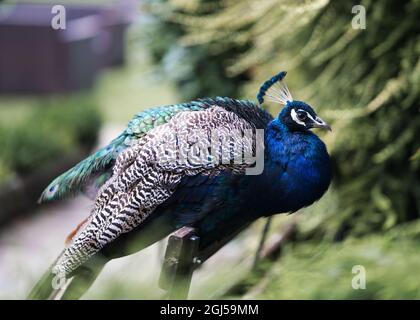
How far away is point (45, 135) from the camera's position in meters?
5.33

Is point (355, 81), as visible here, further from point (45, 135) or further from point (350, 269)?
point (45, 135)

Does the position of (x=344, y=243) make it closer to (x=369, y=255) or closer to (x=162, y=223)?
(x=369, y=255)

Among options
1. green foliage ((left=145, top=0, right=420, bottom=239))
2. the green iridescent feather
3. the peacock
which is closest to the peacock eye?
the peacock

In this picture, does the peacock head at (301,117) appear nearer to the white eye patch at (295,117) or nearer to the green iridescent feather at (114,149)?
the white eye patch at (295,117)

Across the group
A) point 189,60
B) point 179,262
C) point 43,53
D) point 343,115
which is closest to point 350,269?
point 343,115

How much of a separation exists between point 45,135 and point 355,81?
3078 mm

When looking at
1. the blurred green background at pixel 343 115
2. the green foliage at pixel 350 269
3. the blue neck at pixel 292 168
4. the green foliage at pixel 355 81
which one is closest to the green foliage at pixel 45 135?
the blurred green background at pixel 343 115

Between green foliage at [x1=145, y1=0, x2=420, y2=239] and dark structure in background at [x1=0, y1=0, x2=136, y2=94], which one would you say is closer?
green foliage at [x1=145, y1=0, x2=420, y2=239]

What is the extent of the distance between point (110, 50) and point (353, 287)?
758 centimetres

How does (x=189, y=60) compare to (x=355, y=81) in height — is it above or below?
above

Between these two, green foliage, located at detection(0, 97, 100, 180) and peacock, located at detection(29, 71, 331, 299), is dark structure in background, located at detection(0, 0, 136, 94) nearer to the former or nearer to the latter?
green foliage, located at detection(0, 97, 100, 180)

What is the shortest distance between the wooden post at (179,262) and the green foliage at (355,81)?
1214 millimetres

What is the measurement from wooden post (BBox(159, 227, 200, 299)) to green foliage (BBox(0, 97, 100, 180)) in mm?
3609

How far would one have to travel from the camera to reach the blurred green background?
262 cm
